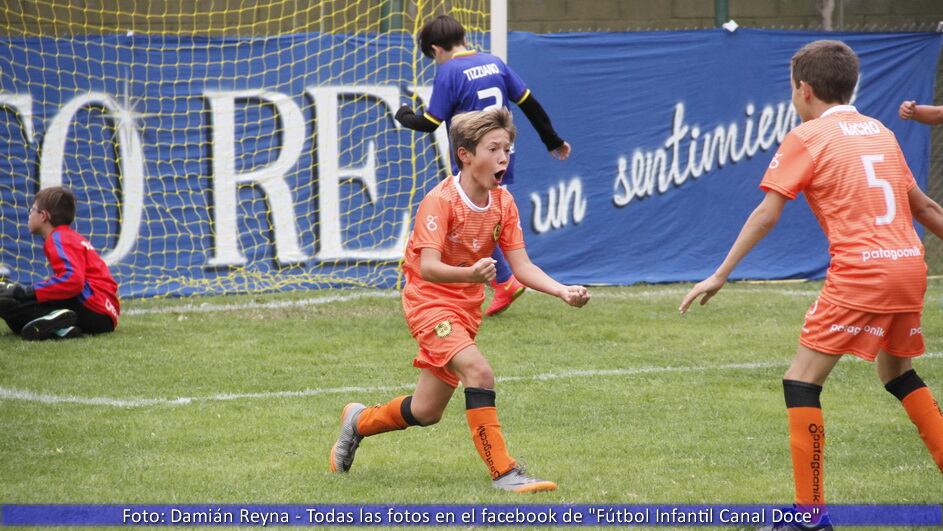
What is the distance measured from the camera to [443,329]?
4617 mm

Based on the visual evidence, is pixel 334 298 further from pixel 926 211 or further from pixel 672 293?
pixel 926 211

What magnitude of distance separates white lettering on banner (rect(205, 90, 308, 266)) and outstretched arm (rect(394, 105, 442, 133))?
7.77ft

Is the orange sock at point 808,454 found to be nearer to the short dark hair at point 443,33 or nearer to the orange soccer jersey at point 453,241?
the orange soccer jersey at point 453,241

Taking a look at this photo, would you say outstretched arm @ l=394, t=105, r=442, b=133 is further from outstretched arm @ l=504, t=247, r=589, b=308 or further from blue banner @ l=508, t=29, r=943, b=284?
outstretched arm @ l=504, t=247, r=589, b=308

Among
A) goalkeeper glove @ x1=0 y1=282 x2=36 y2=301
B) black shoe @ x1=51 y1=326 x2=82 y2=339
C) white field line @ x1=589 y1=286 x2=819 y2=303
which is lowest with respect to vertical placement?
white field line @ x1=589 y1=286 x2=819 y2=303

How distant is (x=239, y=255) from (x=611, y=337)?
11.7ft

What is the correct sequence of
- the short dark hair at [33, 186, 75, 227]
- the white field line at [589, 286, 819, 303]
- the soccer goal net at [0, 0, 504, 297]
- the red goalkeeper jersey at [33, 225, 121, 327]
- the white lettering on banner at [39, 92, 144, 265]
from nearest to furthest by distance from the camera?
the red goalkeeper jersey at [33, 225, 121, 327] → the short dark hair at [33, 186, 75, 227] → the soccer goal net at [0, 0, 504, 297] → the white lettering on banner at [39, 92, 144, 265] → the white field line at [589, 286, 819, 303]

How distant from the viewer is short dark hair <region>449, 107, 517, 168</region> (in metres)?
4.65

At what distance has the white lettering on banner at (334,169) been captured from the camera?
33.7 feet

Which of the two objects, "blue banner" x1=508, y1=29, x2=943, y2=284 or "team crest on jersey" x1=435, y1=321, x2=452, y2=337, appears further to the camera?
"blue banner" x1=508, y1=29, x2=943, y2=284

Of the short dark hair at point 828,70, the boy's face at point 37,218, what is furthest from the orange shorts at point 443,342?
the boy's face at point 37,218

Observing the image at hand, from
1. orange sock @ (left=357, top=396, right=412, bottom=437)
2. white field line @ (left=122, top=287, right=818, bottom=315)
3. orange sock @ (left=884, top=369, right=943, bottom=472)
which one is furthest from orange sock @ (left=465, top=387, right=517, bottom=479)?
white field line @ (left=122, top=287, right=818, bottom=315)

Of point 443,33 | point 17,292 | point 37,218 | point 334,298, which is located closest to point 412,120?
point 443,33

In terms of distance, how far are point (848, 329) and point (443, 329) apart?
4.83 feet
